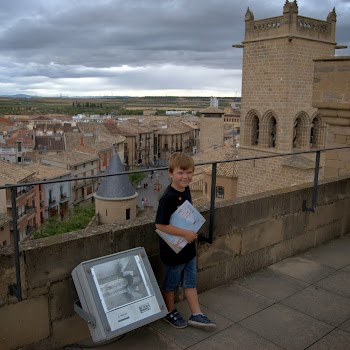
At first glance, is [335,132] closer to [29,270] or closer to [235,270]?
[235,270]

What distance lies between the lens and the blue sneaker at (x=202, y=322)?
11.5ft

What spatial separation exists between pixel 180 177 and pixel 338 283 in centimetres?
220

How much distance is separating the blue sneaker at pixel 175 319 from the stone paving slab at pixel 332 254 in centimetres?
217

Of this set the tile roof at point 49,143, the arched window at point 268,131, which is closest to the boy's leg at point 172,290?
the arched window at point 268,131

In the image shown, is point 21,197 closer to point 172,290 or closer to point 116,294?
point 172,290

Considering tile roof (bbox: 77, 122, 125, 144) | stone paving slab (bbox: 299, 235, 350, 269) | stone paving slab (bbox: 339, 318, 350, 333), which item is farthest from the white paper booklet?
tile roof (bbox: 77, 122, 125, 144)

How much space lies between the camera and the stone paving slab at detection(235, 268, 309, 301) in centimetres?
424

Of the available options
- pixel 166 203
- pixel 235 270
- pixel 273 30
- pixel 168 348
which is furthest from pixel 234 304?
pixel 273 30

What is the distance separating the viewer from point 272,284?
14.6 ft

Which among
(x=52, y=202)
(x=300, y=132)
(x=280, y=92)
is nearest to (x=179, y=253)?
(x=280, y=92)

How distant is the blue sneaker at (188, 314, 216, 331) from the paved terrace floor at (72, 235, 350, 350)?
4cm

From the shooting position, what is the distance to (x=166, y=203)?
342 centimetres

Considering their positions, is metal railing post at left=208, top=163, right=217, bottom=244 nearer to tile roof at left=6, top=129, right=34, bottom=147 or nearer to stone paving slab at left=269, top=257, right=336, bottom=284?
stone paving slab at left=269, top=257, right=336, bottom=284

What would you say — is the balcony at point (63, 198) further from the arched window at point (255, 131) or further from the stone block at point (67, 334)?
the stone block at point (67, 334)
